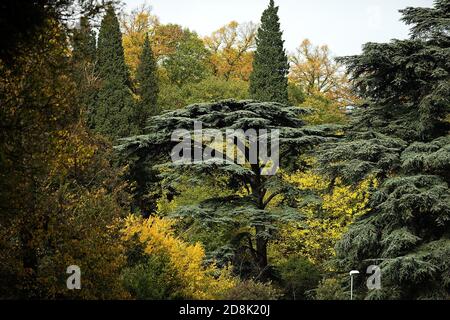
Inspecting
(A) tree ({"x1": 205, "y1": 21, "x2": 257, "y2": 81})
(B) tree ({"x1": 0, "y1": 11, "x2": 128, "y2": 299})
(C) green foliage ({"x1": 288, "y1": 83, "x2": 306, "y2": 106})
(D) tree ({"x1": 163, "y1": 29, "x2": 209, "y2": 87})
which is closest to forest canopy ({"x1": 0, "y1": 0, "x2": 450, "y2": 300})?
(B) tree ({"x1": 0, "y1": 11, "x2": 128, "y2": 299})

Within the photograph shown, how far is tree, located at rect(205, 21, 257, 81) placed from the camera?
126 ft

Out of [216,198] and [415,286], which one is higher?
[216,198]

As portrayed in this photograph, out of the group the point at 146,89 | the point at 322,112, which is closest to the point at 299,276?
the point at 322,112

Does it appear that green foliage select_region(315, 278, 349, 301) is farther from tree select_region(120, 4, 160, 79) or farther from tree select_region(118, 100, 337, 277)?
tree select_region(120, 4, 160, 79)

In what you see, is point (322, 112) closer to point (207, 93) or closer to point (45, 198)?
point (207, 93)

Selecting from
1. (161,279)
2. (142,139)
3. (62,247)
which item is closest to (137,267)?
(161,279)

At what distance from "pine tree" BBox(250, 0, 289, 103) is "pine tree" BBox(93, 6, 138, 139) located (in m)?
6.53

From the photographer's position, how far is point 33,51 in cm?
880

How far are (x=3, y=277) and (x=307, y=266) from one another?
12606mm
